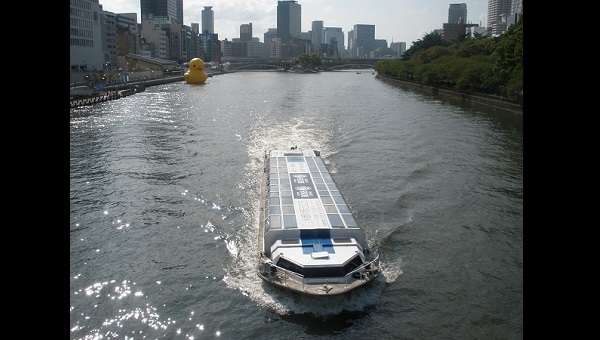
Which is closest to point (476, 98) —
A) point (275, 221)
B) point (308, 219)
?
point (308, 219)

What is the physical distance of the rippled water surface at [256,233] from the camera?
1227cm

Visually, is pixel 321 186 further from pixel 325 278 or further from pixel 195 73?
pixel 195 73

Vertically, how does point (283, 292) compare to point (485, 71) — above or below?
below

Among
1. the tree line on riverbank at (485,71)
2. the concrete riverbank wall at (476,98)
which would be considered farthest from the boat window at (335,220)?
the concrete riverbank wall at (476,98)

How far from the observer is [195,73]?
95125 mm

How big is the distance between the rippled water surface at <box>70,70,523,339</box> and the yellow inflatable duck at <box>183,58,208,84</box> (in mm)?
59385

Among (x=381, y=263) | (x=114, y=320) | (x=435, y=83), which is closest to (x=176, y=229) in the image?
(x=114, y=320)

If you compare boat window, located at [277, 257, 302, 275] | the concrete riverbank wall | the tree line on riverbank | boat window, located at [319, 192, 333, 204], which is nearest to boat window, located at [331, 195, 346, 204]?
boat window, located at [319, 192, 333, 204]

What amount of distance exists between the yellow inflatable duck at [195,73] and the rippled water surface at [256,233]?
59385 millimetres

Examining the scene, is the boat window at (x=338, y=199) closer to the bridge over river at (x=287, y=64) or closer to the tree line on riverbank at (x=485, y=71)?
the tree line on riverbank at (x=485, y=71)

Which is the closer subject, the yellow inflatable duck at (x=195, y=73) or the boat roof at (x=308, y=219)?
the boat roof at (x=308, y=219)

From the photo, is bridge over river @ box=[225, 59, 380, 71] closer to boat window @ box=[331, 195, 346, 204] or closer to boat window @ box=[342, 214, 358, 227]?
boat window @ box=[331, 195, 346, 204]

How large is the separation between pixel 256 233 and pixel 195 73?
82028 mm

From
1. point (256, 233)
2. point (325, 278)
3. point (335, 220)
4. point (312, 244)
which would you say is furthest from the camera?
point (256, 233)
